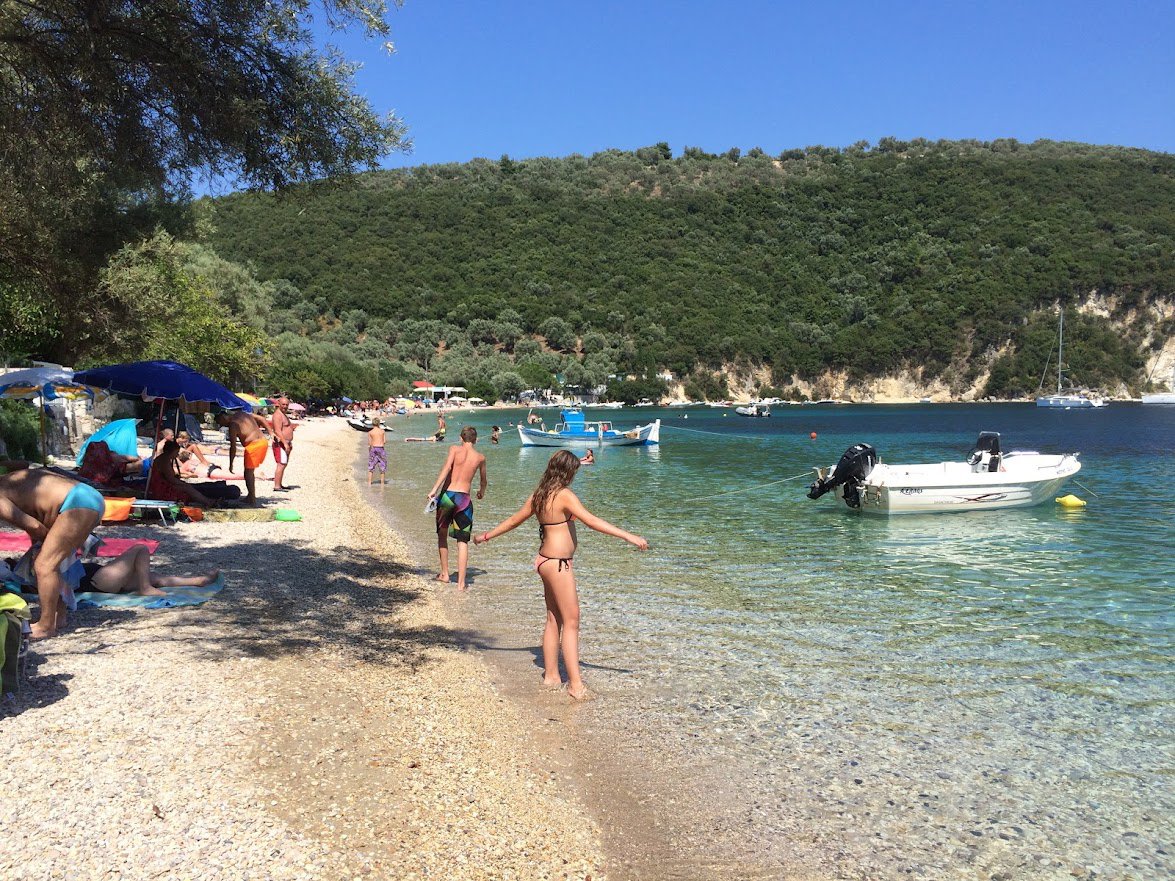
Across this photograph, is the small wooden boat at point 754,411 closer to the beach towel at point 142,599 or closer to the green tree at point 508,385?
the green tree at point 508,385

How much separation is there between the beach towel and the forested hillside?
94.0m

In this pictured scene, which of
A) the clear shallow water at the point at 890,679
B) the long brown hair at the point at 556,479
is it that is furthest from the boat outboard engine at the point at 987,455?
the long brown hair at the point at 556,479

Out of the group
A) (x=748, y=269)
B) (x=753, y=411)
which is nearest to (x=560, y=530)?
(x=753, y=411)

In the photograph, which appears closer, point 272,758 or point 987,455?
point 272,758

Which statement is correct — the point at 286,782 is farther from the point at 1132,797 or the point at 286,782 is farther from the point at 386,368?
the point at 386,368

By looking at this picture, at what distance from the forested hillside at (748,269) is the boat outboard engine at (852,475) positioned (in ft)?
286

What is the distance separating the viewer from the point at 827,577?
35.8 ft

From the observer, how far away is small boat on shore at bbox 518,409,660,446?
37.9 metres

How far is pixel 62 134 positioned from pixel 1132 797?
987cm

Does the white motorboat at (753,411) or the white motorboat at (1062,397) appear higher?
the white motorboat at (1062,397)

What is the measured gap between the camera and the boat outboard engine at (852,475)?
1681cm

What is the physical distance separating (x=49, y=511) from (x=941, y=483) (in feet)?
50.9

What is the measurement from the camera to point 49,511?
5.86m

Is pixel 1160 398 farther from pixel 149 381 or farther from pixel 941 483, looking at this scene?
pixel 149 381
